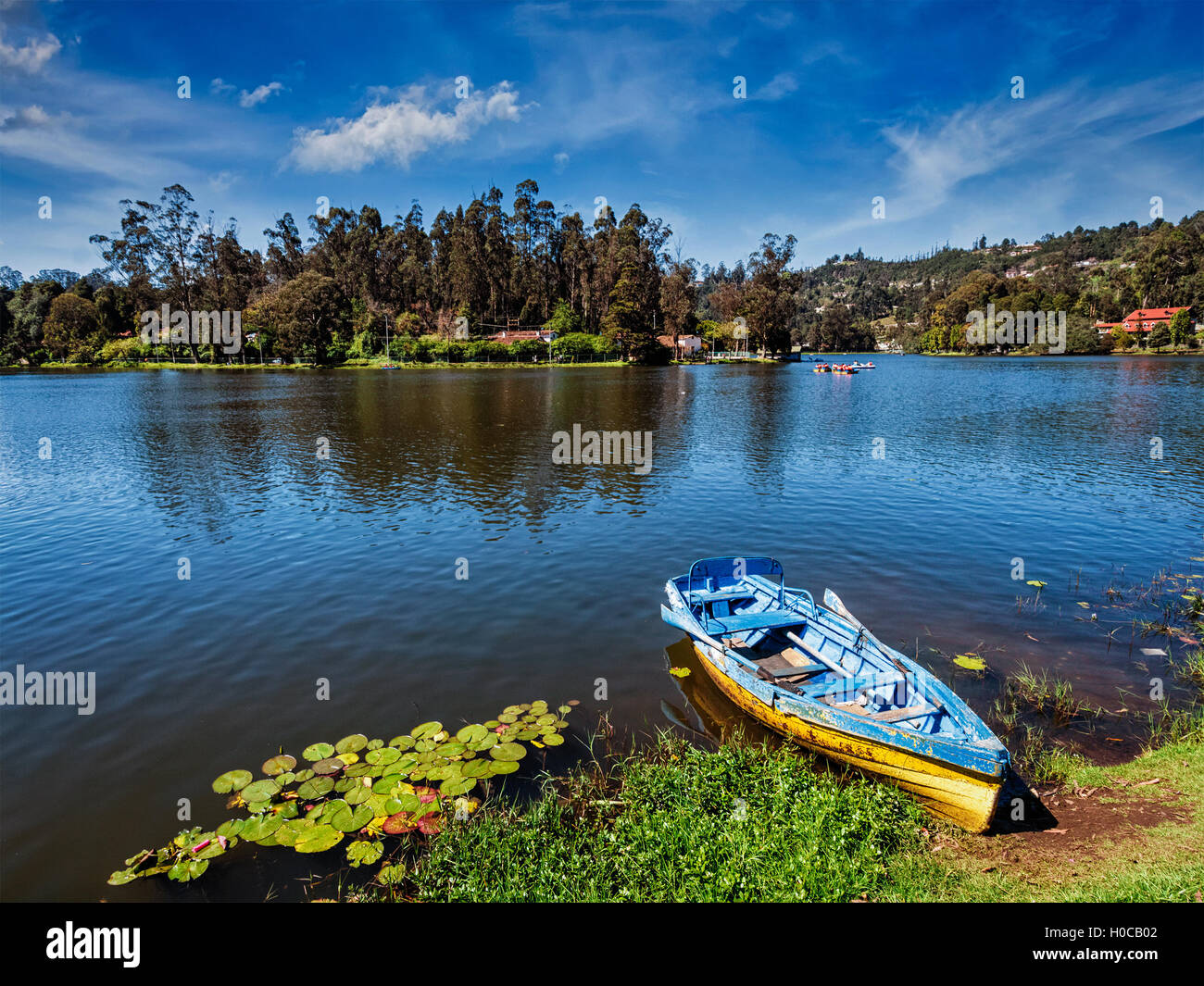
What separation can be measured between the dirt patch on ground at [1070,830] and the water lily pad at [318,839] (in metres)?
8.38

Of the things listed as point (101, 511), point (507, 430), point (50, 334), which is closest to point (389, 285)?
point (50, 334)

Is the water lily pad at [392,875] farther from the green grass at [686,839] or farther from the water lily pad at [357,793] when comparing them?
the water lily pad at [357,793]

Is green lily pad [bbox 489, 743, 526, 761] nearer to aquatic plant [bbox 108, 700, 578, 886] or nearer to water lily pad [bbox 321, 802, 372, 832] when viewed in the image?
aquatic plant [bbox 108, 700, 578, 886]

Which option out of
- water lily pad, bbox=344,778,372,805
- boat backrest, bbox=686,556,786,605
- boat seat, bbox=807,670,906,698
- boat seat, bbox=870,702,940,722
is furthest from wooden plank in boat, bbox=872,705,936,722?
water lily pad, bbox=344,778,372,805

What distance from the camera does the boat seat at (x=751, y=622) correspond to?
13.2 m

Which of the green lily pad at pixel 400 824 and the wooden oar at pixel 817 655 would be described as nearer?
the green lily pad at pixel 400 824

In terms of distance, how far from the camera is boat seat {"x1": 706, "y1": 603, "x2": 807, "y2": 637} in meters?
13.2

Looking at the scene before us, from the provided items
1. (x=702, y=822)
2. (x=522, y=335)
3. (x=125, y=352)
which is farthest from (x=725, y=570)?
(x=125, y=352)

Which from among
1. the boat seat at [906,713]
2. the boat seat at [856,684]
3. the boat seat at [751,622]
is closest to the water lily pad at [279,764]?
the boat seat at [751,622]

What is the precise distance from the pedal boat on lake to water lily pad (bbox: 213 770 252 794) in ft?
28.4

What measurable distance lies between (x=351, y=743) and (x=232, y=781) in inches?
74.0

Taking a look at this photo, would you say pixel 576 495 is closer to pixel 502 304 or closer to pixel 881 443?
pixel 881 443
